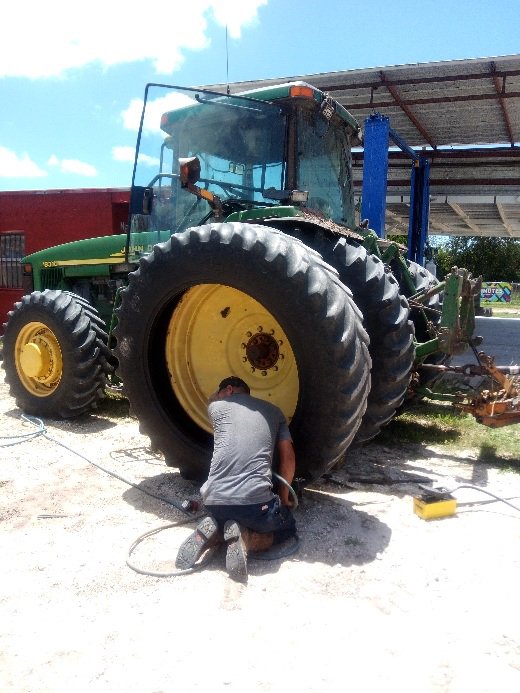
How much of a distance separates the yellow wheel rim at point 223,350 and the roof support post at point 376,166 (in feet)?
18.1

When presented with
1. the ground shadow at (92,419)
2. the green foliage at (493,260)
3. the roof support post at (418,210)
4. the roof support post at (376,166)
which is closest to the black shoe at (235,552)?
the ground shadow at (92,419)

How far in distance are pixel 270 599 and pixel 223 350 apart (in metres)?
1.73

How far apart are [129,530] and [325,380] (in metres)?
1.33

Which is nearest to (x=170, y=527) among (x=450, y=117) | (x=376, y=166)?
(x=376, y=166)

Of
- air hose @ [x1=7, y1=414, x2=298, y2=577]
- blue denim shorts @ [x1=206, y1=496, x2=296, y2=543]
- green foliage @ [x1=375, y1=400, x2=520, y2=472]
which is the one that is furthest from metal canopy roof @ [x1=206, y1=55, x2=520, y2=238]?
blue denim shorts @ [x1=206, y1=496, x2=296, y2=543]

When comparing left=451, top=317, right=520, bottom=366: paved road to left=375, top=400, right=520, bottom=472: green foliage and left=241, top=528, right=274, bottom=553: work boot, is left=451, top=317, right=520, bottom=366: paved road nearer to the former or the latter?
left=375, top=400, right=520, bottom=472: green foliage

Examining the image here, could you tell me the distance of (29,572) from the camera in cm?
284

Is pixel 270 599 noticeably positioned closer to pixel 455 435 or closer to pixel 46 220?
pixel 455 435

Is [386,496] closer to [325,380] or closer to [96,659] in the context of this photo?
[325,380]

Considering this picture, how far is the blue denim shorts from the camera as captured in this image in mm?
2928

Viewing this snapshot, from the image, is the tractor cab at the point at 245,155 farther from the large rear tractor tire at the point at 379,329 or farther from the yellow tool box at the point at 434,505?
the yellow tool box at the point at 434,505

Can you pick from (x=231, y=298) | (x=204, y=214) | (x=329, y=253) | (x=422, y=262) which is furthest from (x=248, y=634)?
(x=422, y=262)

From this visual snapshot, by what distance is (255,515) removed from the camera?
9.61 ft

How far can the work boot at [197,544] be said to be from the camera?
285 cm
